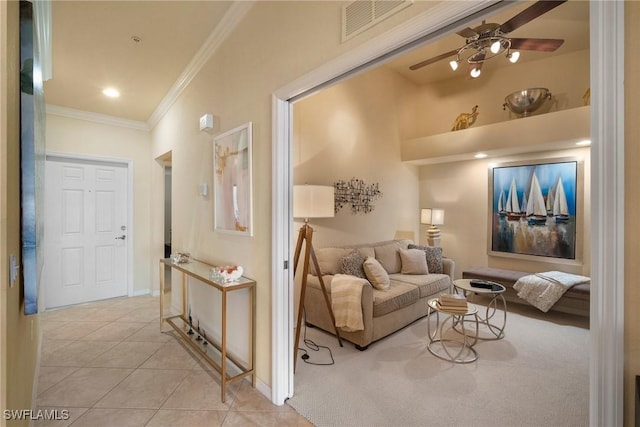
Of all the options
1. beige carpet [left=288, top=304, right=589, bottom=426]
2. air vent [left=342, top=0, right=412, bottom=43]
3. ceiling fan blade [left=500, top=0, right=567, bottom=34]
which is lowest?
beige carpet [left=288, top=304, right=589, bottom=426]

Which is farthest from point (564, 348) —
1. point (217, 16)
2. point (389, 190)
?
point (217, 16)

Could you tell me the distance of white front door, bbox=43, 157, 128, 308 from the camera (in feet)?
12.8

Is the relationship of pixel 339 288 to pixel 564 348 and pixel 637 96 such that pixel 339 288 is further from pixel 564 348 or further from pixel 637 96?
pixel 637 96

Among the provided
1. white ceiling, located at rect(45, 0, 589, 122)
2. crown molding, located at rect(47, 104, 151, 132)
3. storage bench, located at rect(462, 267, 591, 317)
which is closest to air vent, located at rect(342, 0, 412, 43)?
white ceiling, located at rect(45, 0, 589, 122)

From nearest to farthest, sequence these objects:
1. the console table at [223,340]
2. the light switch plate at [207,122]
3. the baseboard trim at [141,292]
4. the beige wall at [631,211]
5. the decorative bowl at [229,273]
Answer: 1. the beige wall at [631,211]
2. the console table at [223,340]
3. the decorative bowl at [229,273]
4. the light switch plate at [207,122]
5. the baseboard trim at [141,292]

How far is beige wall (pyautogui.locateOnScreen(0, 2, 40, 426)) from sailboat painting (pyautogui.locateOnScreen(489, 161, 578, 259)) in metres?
5.29

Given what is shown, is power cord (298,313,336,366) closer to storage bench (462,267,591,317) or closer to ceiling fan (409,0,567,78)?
storage bench (462,267,591,317)

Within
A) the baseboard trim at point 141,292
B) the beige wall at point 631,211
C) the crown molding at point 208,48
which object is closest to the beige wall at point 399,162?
the crown molding at point 208,48

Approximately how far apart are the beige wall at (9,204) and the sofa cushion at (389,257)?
132 inches

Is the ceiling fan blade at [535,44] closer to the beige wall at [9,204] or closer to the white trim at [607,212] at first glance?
the white trim at [607,212]

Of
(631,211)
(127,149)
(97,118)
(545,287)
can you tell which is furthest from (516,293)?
(97,118)

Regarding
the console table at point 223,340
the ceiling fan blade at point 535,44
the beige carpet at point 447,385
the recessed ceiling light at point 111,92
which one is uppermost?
the ceiling fan blade at point 535,44

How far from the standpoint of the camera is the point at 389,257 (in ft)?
13.1

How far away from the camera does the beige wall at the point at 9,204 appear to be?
875 millimetres
